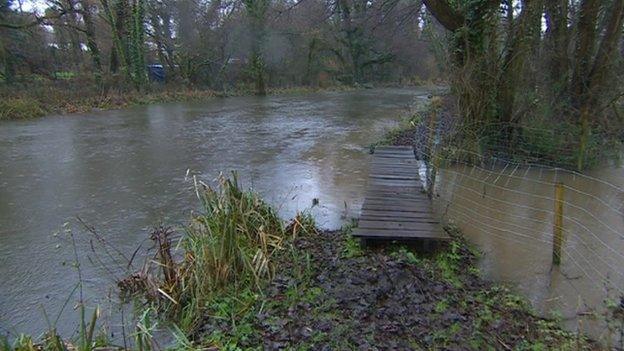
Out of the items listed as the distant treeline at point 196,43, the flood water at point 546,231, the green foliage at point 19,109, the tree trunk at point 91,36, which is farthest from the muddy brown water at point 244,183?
the tree trunk at point 91,36

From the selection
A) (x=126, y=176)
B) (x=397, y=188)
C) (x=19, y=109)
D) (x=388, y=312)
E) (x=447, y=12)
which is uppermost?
(x=447, y=12)

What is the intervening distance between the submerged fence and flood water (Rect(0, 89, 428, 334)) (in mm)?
1502

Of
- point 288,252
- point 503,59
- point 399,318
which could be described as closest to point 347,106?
point 503,59

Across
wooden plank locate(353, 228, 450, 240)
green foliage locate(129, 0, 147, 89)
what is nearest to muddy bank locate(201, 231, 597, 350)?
wooden plank locate(353, 228, 450, 240)

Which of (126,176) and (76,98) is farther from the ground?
(76,98)

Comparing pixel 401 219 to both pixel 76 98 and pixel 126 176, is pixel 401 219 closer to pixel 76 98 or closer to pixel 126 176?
pixel 126 176

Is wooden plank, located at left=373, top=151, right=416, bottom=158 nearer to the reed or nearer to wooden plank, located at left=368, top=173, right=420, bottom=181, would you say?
wooden plank, located at left=368, top=173, right=420, bottom=181

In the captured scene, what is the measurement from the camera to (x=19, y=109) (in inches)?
634

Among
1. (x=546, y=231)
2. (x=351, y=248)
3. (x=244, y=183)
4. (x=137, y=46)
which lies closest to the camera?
(x=351, y=248)

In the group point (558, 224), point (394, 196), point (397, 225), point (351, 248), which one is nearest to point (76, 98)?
point (394, 196)

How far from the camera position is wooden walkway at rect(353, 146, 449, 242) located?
446 centimetres

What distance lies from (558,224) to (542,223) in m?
1.55

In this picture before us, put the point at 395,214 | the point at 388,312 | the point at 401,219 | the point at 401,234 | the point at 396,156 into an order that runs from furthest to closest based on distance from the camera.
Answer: the point at 396,156
the point at 395,214
the point at 401,219
the point at 401,234
the point at 388,312

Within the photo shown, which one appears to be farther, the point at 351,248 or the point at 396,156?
the point at 396,156
